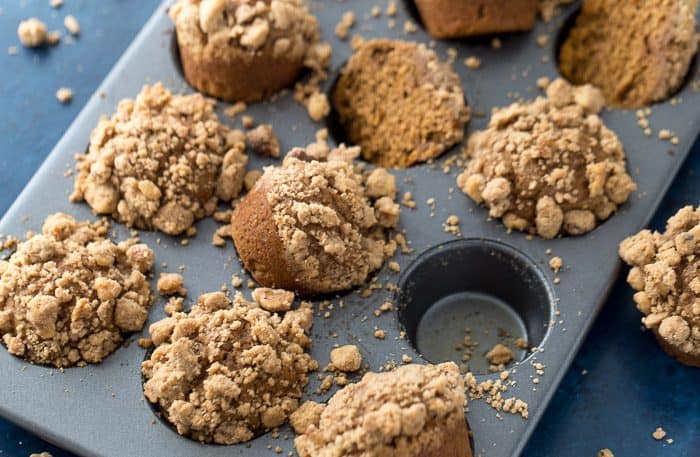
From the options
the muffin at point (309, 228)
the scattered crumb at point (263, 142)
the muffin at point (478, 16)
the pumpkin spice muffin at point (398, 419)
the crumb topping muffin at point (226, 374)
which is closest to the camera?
the pumpkin spice muffin at point (398, 419)

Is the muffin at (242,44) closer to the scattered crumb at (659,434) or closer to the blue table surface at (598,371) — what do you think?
the blue table surface at (598,371)

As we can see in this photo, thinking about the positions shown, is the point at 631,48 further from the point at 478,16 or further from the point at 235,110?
the point at 235,110

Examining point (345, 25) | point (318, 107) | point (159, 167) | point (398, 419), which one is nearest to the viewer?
point (398, 419)

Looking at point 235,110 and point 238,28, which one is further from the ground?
point 238,28

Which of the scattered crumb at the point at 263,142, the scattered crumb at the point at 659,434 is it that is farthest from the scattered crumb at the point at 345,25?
the scattered crumb at the point at 659,434

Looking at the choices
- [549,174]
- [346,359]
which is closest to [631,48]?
[549,174]

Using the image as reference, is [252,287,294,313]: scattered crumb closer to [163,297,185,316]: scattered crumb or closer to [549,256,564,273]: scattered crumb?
[163,297,185,316]: scattered crumb

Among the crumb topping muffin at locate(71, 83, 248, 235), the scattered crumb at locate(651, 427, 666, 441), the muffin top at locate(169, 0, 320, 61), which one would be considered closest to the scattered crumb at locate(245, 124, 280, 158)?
the crumb topping muffin at locate(71, 83, 248, 235)

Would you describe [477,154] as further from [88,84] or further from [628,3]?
[88,84]
